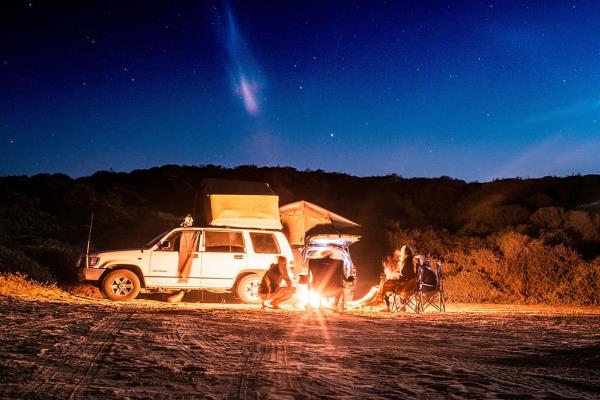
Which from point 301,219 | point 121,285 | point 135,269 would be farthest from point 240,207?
point 301,219

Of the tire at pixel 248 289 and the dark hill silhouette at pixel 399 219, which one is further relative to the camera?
the dark hill silhouette at pixel 399 219

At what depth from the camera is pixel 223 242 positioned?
45.5ft

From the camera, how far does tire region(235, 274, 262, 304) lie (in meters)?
13.6

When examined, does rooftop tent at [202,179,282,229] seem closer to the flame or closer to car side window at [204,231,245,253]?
car side window at [204,231,245,253]

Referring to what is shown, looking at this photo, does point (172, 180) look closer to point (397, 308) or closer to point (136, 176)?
point (136, 176)

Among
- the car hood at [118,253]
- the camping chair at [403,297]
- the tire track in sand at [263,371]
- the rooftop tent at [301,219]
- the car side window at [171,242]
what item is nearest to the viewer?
the tire track in sand at [263,371]

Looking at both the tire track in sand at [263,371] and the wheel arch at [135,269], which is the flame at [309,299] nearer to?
the wheel arch at [135,269]

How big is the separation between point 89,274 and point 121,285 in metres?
0.76

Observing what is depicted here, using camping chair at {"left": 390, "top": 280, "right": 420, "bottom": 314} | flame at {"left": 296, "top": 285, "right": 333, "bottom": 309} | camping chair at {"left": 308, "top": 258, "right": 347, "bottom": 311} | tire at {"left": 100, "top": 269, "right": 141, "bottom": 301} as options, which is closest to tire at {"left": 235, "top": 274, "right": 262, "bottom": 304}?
flame at {"left": 296, "top": 285, "right": 333, "bottom": 309}

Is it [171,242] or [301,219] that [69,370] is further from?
[301,219]

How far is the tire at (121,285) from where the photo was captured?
43.1 feet

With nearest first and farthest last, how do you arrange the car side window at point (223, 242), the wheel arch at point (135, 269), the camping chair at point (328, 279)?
the camping chair at point (328, 279) → the wheel arch at point (135, 269) → the car side window at point (223, 242)

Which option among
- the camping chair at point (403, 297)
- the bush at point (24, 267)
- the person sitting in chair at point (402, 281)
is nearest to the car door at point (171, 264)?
the bush at point (24, 267)

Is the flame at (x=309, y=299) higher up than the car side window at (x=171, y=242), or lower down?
lower down
